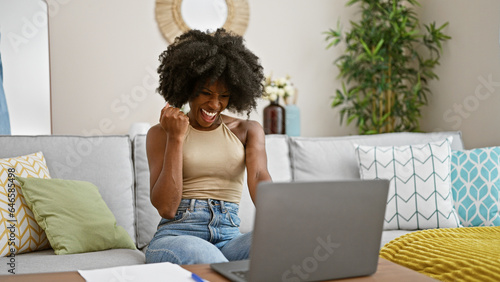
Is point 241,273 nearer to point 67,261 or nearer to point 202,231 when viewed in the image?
point 202,231

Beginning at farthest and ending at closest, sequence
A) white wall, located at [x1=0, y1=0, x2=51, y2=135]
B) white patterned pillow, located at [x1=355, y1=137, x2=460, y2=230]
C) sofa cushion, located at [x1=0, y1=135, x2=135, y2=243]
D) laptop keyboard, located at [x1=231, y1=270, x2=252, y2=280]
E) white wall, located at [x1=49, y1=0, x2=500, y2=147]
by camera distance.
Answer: white wall, located at [x1=49, y1=0, x2=500, y2=147] < white wall, located at [x1=0, y1=0, x2=51, y2=135] < white patterned pillow, located at [x1=355, y1=137, x2=460, y2=230] < sofa cushion, located at [x1=0, y1=135, x2=135, y2=243] < laptop keyboard, located at [x1=231, y1=270, x2=252, y2=280]

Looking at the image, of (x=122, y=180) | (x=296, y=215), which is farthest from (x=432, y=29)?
(x=296, y=215)

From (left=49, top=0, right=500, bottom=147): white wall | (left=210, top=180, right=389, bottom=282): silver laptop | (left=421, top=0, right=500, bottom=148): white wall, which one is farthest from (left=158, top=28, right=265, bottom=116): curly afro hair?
(left=421, top=0, right=500, bottom=148): white wall

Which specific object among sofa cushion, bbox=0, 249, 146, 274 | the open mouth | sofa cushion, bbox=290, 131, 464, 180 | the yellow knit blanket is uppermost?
the open mouth

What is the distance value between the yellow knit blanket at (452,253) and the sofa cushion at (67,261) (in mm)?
870

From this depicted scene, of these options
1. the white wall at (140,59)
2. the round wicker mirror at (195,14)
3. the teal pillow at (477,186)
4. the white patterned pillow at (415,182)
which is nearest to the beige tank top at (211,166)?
the white patterned pillow at (415,182)

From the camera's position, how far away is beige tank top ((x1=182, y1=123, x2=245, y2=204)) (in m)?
1.55

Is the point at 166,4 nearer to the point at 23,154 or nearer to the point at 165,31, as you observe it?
the point at 165,31

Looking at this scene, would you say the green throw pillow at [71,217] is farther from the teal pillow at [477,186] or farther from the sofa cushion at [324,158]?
the teal pillow at [477,186]

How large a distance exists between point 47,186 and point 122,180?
0.33m

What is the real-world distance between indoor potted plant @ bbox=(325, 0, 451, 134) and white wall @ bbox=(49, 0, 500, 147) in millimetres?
114

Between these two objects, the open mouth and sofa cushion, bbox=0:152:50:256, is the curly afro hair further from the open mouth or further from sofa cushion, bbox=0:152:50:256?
sofa cushion, bbox=0:152:50:256

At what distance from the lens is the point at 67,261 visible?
1.60 m

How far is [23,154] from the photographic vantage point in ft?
6.37
